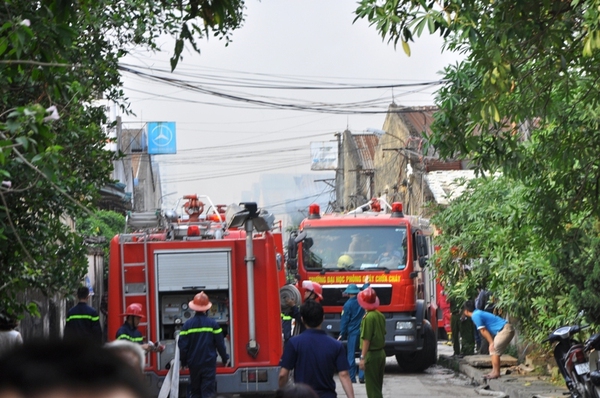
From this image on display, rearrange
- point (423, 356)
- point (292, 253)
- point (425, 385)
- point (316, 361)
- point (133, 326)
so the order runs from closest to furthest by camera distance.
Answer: point (316, 361) → point (133, 326) → point (425, 385) → point (292, 253) → point (423, 356)

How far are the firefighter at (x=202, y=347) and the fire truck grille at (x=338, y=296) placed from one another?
23.2ft

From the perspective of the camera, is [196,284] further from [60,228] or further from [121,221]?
[121,221]

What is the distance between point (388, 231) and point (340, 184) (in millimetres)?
43024

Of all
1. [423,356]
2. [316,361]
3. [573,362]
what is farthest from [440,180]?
[316,361]

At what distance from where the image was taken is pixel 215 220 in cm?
1670

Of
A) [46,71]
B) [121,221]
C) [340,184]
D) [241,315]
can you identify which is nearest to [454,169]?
[121,221]

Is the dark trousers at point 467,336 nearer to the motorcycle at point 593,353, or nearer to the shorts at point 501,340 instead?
the shorts at point 501,340

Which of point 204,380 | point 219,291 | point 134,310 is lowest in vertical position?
point 204,380

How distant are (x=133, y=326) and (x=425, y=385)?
6.98m

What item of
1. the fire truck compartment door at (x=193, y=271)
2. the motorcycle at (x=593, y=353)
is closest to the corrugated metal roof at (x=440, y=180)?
the fire truck compartment door at (x=193, y=271)

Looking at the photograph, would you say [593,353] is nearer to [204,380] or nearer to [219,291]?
[204,380]

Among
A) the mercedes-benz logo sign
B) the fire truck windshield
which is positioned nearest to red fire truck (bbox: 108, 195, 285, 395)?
the fire truck windshield

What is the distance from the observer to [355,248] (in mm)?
19125

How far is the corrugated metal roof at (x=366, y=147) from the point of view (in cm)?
5584
